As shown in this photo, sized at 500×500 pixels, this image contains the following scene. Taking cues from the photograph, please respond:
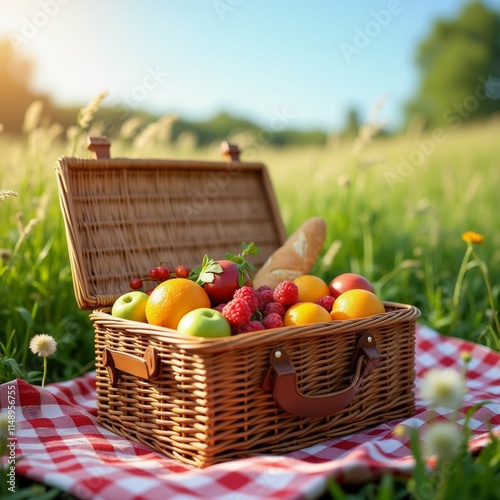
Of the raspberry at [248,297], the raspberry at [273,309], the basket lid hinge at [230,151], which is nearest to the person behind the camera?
the raspberry at [248,297]

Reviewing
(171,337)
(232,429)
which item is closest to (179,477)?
Answer: (232,429)

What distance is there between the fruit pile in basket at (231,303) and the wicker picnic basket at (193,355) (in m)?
0.07

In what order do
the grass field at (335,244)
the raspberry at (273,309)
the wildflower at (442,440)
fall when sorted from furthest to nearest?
the grass field at (335,244)
the raspberry at (273,309)
the wildflower at (442,440)

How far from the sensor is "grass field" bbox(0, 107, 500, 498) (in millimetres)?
2523

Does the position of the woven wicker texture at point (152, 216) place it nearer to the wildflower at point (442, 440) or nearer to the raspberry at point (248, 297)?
the raspberry at point (248, 297)

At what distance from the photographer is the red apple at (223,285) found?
188 cm

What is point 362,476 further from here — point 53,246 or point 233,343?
point 53,246

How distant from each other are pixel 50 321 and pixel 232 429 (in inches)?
53.8

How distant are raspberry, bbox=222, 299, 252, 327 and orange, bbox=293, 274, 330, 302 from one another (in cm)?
44

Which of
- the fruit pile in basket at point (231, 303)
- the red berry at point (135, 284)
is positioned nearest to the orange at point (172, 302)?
the fruit pile in basket at point (231, 303)

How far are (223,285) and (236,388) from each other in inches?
15.1

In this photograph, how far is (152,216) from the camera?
246cm

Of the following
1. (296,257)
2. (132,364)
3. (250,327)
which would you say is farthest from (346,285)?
(132,364)

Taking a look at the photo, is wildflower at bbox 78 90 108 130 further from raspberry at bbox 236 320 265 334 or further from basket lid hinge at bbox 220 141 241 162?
raspberry at bbox 236 320 265 334
